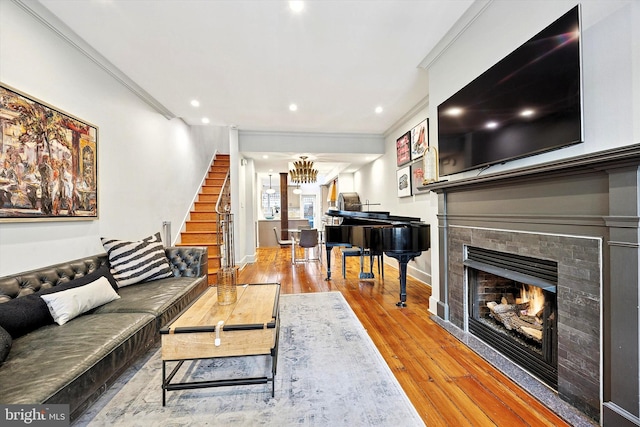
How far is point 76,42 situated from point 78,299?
232cm

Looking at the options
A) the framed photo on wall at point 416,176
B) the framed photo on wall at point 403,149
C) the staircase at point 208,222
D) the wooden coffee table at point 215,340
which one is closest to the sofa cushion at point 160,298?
the wooden coffee table at point 215,340

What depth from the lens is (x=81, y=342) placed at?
61.3 inches

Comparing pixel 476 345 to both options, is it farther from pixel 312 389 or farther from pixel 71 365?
pixel 71 365

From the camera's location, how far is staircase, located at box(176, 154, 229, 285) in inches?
188

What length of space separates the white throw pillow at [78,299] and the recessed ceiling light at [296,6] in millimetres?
2704

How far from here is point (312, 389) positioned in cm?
174

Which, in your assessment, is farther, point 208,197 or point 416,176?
point 208,197

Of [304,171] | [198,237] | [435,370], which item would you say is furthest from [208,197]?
[435,370]

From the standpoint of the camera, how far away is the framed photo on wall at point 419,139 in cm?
382

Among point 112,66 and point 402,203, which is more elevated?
point 112,66

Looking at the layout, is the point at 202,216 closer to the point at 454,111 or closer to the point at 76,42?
the point at 76,42

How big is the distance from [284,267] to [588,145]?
503 cm

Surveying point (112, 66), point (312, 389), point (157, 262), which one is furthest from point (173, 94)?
point (312, 389)

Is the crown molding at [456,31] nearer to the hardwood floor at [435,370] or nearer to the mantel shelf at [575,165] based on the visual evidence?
the mantel shelf at [575,165]
